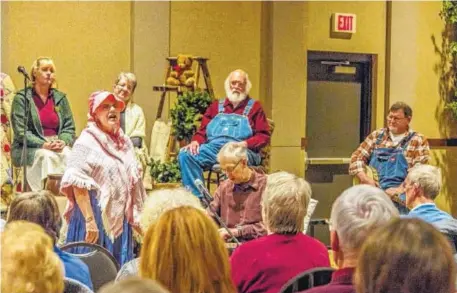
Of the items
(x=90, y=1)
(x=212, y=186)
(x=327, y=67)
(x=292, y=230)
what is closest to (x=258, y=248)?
(x=292, y=230)

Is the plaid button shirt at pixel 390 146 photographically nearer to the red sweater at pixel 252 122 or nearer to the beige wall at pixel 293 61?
the red sweater at pixel 252 122

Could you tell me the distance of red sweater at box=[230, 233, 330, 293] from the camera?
2977 millimetres

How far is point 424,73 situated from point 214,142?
3429mm

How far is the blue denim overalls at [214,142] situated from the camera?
6156mm

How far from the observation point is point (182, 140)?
6.71m

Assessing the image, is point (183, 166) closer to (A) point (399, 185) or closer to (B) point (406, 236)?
(A) point (399, 185)

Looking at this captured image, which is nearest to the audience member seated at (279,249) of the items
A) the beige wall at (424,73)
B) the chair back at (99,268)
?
the chair back at (99,268)

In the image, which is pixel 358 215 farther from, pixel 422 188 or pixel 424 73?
pixel 424 73

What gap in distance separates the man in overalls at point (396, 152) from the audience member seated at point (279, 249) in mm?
2915

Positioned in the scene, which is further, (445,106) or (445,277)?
(445,106)

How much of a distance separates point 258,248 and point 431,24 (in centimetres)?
626

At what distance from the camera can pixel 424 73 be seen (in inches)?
341

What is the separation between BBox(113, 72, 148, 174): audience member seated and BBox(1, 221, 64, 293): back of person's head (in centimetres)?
452

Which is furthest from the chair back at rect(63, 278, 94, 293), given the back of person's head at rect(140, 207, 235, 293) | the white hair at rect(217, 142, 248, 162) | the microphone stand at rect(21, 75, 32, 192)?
the microphone stand at rect(21, 75, 32, 192)
